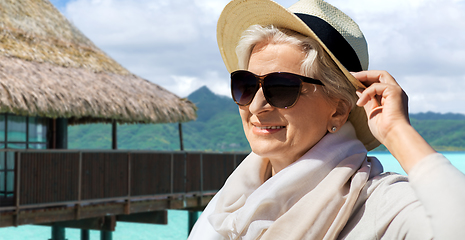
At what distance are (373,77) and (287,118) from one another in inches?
14.3

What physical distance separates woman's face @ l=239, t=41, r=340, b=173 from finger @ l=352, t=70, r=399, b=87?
21 centimetres

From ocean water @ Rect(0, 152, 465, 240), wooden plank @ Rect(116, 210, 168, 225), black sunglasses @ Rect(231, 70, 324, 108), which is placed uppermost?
black sunglasses @ Rect(231, 70, 324, 108)

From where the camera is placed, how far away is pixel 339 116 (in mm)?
1865

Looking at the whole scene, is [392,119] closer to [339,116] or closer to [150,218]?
[339,116]

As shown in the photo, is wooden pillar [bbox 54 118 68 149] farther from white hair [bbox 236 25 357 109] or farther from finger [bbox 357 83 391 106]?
finger [bbox 357 83 391 106]

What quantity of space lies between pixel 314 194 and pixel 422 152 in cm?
43

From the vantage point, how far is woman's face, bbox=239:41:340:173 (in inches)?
70.5

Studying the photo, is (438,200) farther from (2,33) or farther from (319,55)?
(2,33)

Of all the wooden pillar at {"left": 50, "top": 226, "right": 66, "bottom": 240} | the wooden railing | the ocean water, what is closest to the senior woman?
the wooden railing

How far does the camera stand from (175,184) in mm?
12586

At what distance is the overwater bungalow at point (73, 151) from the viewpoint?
9.62 m

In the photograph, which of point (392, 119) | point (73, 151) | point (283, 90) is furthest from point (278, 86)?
point (73, 151)

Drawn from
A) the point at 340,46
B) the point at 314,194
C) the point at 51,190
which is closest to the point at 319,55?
the point at 340,46

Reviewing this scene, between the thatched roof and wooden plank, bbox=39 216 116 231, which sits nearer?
the thatched roof
